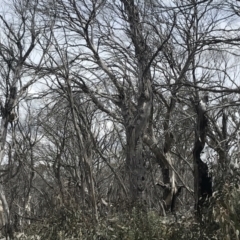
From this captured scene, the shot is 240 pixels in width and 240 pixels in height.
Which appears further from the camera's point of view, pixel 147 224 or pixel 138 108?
pixel 138 108

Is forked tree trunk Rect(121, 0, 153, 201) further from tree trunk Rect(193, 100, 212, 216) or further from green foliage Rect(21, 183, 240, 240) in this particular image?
green foliage Rect(21, 183, 240, 240)

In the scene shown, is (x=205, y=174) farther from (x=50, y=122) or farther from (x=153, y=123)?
(x=50, y=122)

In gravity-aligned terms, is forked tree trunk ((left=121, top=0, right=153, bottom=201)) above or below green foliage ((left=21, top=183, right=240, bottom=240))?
above

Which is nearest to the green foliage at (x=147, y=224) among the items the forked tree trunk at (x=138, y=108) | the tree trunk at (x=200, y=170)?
the tree trunk at (x=200, y=170)

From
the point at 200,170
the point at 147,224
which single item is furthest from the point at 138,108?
the point at 147,224

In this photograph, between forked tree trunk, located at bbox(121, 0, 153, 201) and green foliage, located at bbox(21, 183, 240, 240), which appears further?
forked tree trunk, located at bbox(121, 0, 153, 201)

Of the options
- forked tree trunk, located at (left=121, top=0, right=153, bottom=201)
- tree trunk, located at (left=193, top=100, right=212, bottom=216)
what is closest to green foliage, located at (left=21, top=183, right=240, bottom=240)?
tree trunk, located at (left=193, top=100, right=212, bottom=216)

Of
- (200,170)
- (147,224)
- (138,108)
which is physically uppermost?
(138,108)

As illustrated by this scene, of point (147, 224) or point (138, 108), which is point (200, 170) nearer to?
point (147, 224)

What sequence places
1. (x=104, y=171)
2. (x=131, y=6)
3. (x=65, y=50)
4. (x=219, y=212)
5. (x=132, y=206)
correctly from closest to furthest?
(x=219, y=212), (x=132, y=206), (x=65, y=50), (x=131, y=6), (x=104, y=171)

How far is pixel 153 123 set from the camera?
47.7 ft

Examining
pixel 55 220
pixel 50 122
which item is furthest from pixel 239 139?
pixel 50 122

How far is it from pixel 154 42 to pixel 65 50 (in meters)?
3.56

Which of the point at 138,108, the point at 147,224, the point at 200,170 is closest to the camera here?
the point at 147,224
